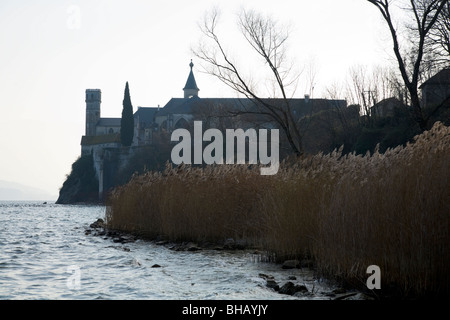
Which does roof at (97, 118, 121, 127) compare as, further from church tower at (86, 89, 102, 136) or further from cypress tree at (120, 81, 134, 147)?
cypress tree at (120, 81, 134, 147)

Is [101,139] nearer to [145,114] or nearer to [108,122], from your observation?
[145,114]

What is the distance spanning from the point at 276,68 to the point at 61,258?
9906 millimetres

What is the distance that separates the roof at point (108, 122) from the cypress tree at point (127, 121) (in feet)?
97.7

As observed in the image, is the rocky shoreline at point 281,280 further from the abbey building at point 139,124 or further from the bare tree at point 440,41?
the abbey building at point 139,124

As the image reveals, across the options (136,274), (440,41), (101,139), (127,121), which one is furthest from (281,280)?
(101,139)

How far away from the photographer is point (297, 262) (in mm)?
8789

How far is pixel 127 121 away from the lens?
7219 cm

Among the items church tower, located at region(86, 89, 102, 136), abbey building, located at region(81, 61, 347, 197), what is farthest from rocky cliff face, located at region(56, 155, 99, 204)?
church tower, located at region(86, 89, 102, 136)

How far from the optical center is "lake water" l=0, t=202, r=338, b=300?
293 inches

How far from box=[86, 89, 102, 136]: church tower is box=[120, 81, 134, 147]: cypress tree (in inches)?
1264

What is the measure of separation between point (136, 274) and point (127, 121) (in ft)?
211

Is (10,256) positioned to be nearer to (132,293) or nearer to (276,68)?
(132,293)

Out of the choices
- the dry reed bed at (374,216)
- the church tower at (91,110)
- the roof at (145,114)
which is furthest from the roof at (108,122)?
the dry reed bed at (374,216)
